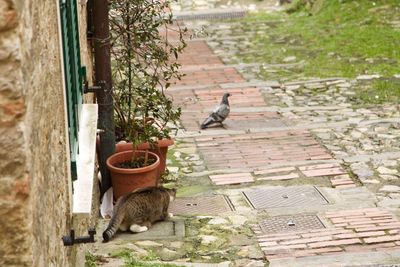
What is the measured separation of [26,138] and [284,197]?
510cm

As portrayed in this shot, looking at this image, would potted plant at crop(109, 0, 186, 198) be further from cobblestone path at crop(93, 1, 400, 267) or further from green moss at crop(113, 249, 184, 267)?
green moss at crop(113, 249, 184, 267)

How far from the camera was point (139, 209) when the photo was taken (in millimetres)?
7234

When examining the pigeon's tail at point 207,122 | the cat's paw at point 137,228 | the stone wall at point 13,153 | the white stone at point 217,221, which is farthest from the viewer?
the pigeon's tail at point 207,122

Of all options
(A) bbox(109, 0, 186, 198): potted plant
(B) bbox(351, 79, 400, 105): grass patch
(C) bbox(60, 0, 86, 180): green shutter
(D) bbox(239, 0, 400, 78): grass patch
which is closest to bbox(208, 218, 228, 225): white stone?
(A) bbox(109, 0, 186, 198): potted plant

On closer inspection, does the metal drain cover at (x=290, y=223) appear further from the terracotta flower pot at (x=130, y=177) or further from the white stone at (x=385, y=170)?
the white stone at (x=385, y=170)

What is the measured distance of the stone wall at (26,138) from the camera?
3.10m

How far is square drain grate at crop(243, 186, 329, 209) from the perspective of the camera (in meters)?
7.84

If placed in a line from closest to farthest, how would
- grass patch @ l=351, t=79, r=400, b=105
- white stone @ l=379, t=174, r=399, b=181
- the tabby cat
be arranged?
the tabby cat
white stone @ l=379, t=174, r=399, b=181
grass patch @ l=351, t=79, r=400, b=105

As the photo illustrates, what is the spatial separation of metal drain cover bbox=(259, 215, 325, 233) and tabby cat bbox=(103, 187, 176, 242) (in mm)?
965

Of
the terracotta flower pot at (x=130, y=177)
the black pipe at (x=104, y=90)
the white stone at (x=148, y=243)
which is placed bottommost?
the white stone at (x=148, y=243)

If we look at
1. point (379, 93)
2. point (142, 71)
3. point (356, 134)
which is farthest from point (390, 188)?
point (379, 93)

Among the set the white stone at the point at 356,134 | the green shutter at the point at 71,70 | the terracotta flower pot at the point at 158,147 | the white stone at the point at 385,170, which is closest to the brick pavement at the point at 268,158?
the white stone at the point at 385,170

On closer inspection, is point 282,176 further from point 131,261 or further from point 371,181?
point 131,261

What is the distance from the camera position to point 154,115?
27.7 feet
